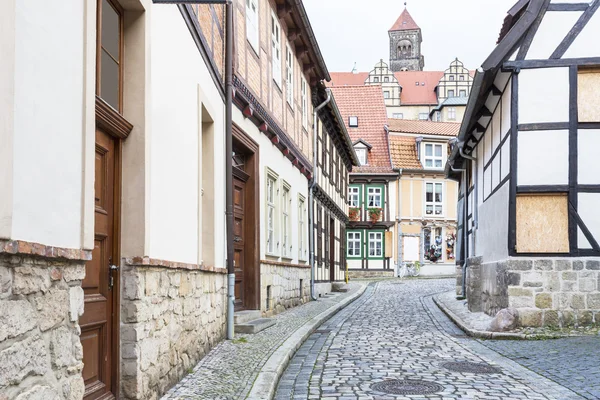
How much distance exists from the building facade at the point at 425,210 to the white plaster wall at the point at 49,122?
4174 centimetres

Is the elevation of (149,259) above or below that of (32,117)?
below

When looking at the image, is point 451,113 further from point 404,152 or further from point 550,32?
point 550,32

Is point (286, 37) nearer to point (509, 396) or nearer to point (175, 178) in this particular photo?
point (175, 178)

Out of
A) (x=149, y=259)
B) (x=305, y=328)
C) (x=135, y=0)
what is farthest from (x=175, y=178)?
(x=305, y=328)

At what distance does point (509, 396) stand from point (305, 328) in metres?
5.36

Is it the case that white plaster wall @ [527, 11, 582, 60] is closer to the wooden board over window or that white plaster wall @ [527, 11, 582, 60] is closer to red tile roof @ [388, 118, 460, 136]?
the wooden board over window

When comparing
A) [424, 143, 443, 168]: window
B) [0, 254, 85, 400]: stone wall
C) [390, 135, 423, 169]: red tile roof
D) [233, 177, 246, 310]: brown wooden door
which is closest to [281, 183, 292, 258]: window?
A: [233, 177, 246, 310]: brown wooden door

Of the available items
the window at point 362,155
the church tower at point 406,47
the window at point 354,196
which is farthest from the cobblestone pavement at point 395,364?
the church tower at point 406,47

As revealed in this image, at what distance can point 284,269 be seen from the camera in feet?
54.0

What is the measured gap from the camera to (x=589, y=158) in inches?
483

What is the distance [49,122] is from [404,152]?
43443 millimetres

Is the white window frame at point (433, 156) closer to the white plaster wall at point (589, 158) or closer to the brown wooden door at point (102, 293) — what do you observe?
the white plaster wall at point (589, 158)

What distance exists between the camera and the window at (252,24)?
12875 millimetres

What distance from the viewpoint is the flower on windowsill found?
44875mm
